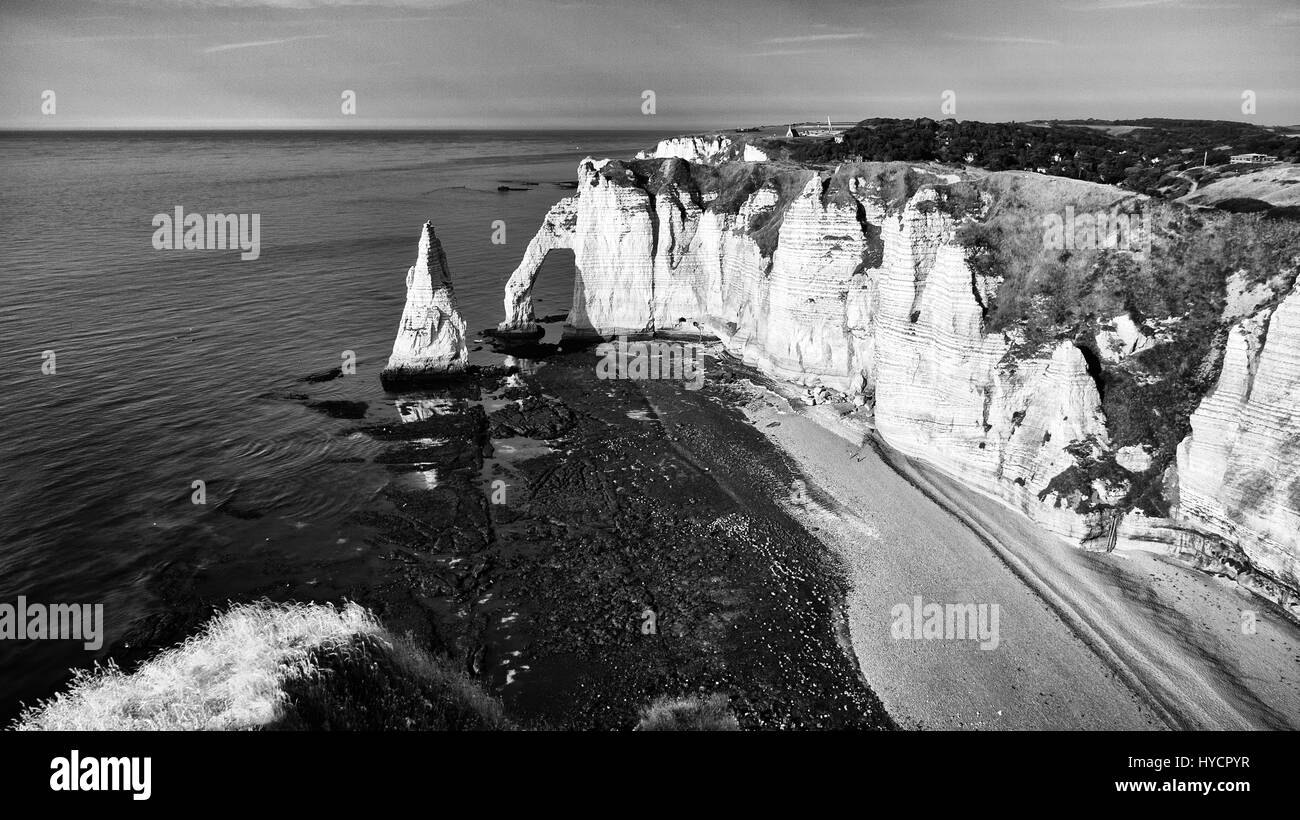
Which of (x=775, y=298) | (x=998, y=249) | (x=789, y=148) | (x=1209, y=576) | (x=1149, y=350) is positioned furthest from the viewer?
(x=789, y=148)

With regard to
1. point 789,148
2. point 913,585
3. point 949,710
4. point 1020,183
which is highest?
point 789,148

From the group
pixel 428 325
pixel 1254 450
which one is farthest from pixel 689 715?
pixel 428 325

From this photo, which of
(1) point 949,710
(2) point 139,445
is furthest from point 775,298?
(2) point 139,445

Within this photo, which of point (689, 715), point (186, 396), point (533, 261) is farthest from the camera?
point (533, 261)

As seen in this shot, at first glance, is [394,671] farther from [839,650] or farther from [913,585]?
[913,585]

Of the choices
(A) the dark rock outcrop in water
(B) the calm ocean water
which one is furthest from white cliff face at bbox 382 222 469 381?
(A) the dark rock outcrop in water

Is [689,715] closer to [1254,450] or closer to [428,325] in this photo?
[1254,450]
